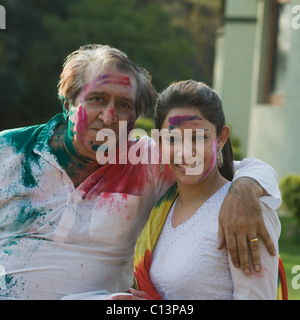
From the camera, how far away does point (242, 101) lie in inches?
559

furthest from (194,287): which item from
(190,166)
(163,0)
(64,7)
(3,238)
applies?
(163,0)

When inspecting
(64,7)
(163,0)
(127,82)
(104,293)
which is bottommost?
(104,293)

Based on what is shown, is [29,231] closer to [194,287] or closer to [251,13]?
[194,287]

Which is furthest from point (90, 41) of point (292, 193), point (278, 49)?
point (292, 193)

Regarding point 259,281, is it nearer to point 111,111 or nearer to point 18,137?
point 111,111

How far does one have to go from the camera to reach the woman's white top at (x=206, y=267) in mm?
2396

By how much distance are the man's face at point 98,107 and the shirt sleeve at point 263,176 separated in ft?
2.11

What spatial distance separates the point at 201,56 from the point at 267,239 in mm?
28403

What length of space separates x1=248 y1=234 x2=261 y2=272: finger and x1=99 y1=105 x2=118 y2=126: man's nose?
0.94 meters

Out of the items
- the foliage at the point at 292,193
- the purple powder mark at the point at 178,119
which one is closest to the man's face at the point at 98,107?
the purple powder mark at the point at 178,119

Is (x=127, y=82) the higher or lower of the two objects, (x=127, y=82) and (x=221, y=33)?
the lower

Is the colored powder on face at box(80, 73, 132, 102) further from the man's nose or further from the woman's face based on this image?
the woman's face

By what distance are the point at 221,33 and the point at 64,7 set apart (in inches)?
298

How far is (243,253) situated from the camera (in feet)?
7.77
